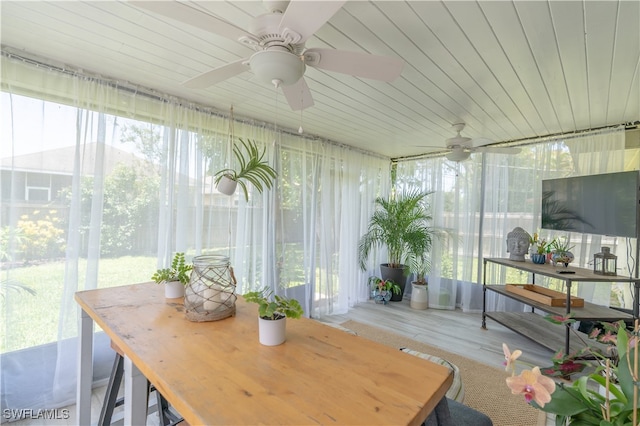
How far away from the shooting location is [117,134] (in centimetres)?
228

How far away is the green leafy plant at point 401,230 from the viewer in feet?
14.1

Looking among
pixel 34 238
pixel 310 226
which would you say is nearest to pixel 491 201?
pixel 310 226

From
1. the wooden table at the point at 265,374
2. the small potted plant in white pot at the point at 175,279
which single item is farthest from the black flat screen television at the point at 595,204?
the small potted plant in white pot at the point at 175,279

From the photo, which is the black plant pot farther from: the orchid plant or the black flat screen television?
the orchid plant

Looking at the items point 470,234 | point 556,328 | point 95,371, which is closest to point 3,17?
point 95,371

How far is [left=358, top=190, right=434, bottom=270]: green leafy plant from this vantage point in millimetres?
4293

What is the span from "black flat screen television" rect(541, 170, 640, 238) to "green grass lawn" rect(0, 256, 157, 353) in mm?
4169

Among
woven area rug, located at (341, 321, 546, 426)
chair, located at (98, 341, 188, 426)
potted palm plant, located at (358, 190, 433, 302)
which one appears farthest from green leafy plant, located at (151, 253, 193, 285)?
potted palm plant, located at (358, 190, 433, 302)

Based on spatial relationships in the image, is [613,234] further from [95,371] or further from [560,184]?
[95,371]

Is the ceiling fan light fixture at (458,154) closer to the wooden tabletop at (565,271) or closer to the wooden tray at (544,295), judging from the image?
the wooden tabletop at (565,271)

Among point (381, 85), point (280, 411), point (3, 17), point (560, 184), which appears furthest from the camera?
point (560, 184)

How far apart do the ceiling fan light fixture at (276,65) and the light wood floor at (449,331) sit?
2480 millimetres

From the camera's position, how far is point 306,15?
100cm

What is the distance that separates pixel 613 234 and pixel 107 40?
401 cm
